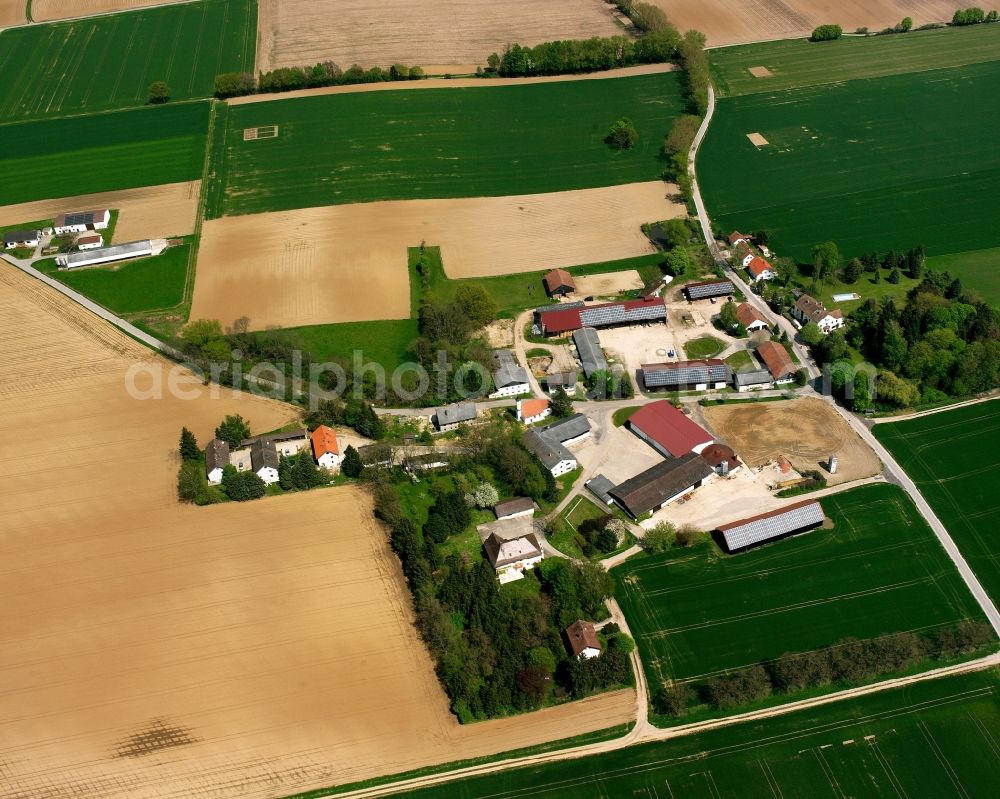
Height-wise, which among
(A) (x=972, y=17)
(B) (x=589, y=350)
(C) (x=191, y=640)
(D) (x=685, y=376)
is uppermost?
(A) (x=972, y=17)

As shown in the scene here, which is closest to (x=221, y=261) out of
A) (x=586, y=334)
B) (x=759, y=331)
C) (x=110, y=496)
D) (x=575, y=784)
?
(x=110, y=496)

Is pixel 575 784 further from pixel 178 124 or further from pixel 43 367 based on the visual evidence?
pixel 178 124

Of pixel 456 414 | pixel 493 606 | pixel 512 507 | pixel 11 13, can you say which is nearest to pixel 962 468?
pixel 512 507

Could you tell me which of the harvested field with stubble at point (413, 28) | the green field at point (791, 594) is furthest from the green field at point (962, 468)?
the harvested field with stubble at point (413, 28)

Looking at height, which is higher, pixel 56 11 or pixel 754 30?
pixel 754 30

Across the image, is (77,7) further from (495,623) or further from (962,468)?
(962,468)

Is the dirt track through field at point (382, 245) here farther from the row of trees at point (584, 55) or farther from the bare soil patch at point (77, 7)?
the bare soil patch at point (77, 7)

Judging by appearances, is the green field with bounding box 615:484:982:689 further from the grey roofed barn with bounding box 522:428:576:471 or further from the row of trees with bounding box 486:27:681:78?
the row of trees with bounding box 486:27:681:78
